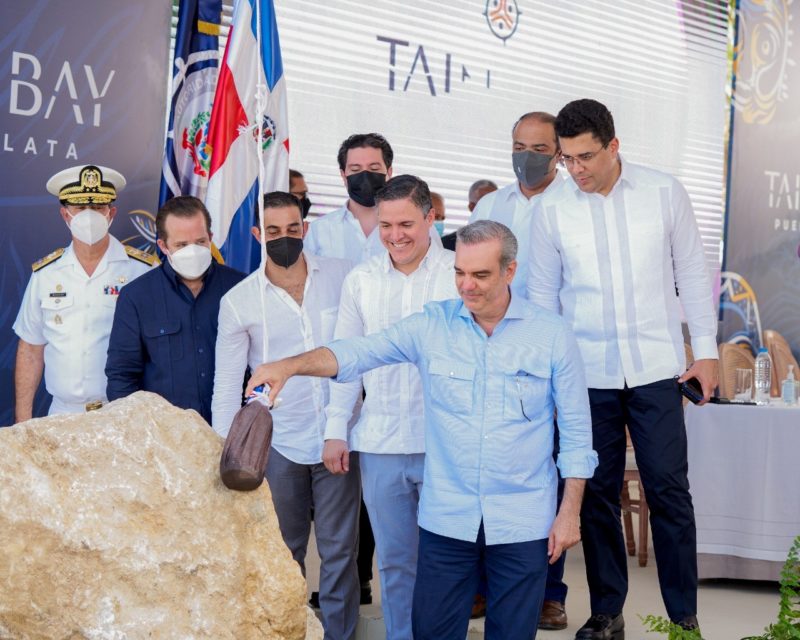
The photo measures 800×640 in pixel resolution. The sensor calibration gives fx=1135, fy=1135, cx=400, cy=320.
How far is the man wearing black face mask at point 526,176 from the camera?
147 inches

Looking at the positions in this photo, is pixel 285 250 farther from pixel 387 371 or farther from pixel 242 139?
pixel 242 139

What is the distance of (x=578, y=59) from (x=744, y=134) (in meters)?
1.69

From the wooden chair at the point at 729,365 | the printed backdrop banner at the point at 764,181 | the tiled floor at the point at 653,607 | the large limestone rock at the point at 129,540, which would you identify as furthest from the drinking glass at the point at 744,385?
the large limestone rock at the point at 129,540

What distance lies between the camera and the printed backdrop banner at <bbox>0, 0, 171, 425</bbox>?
464 centimetres

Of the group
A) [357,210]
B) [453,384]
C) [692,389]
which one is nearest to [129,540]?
[453,384]

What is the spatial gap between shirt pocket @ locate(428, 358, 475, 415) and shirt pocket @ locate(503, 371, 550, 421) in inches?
3.5

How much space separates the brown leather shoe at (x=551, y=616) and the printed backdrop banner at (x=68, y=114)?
226 cm

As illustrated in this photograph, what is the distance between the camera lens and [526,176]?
375 cm

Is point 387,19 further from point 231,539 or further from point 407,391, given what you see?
point 231,539

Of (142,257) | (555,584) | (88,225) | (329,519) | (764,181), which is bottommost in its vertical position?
(555,584)

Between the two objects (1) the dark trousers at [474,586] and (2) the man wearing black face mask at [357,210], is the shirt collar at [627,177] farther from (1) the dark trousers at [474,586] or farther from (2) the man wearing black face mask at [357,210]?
(1) the dark trousers at [474,586]

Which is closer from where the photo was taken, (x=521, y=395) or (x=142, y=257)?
(x=521, y=395)

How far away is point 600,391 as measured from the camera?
3408 mm

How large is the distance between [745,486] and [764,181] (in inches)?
164
